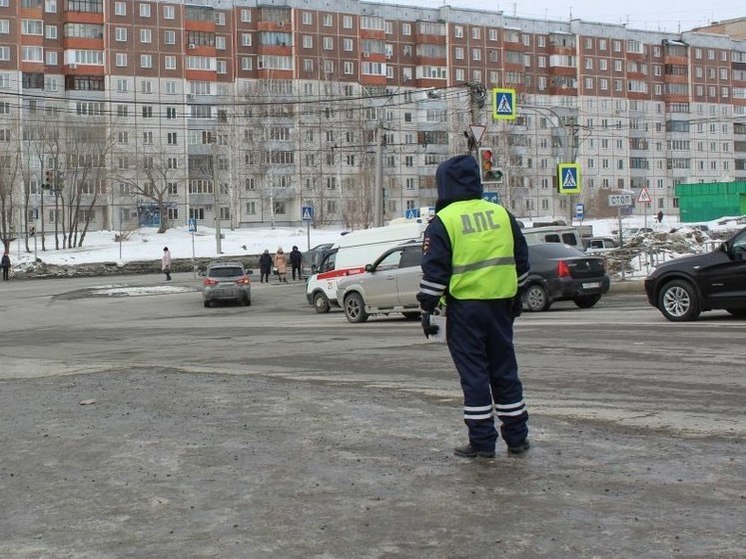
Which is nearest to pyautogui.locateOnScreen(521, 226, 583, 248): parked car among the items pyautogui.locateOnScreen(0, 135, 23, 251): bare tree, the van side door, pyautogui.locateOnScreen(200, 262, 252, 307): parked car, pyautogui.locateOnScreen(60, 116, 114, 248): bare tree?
the van side door

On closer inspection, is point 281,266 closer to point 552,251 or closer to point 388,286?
point 552,251

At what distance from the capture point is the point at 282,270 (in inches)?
1860

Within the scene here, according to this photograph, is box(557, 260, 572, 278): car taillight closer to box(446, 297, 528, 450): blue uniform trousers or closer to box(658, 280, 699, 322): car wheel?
box(658, 280, 699, 322): car wheel

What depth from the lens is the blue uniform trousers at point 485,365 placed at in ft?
20.0

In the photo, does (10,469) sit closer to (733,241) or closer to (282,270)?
(733,241)

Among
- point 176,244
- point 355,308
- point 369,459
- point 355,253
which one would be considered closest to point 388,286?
point 355,308

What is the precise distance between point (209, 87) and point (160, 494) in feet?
324

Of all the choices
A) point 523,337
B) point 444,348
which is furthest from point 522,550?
point 523,337

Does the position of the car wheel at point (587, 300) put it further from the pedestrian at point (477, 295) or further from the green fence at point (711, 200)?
the green fence at point (711, 200)

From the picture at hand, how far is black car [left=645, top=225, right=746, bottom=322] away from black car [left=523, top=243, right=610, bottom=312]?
538 centimetres

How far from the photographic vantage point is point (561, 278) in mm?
21984

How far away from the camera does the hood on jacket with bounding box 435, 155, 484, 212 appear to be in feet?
20.5

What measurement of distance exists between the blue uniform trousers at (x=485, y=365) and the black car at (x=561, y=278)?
15746mm

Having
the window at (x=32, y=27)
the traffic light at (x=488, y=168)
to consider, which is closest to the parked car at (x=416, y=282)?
the traffic light at (x=488, y=168)
